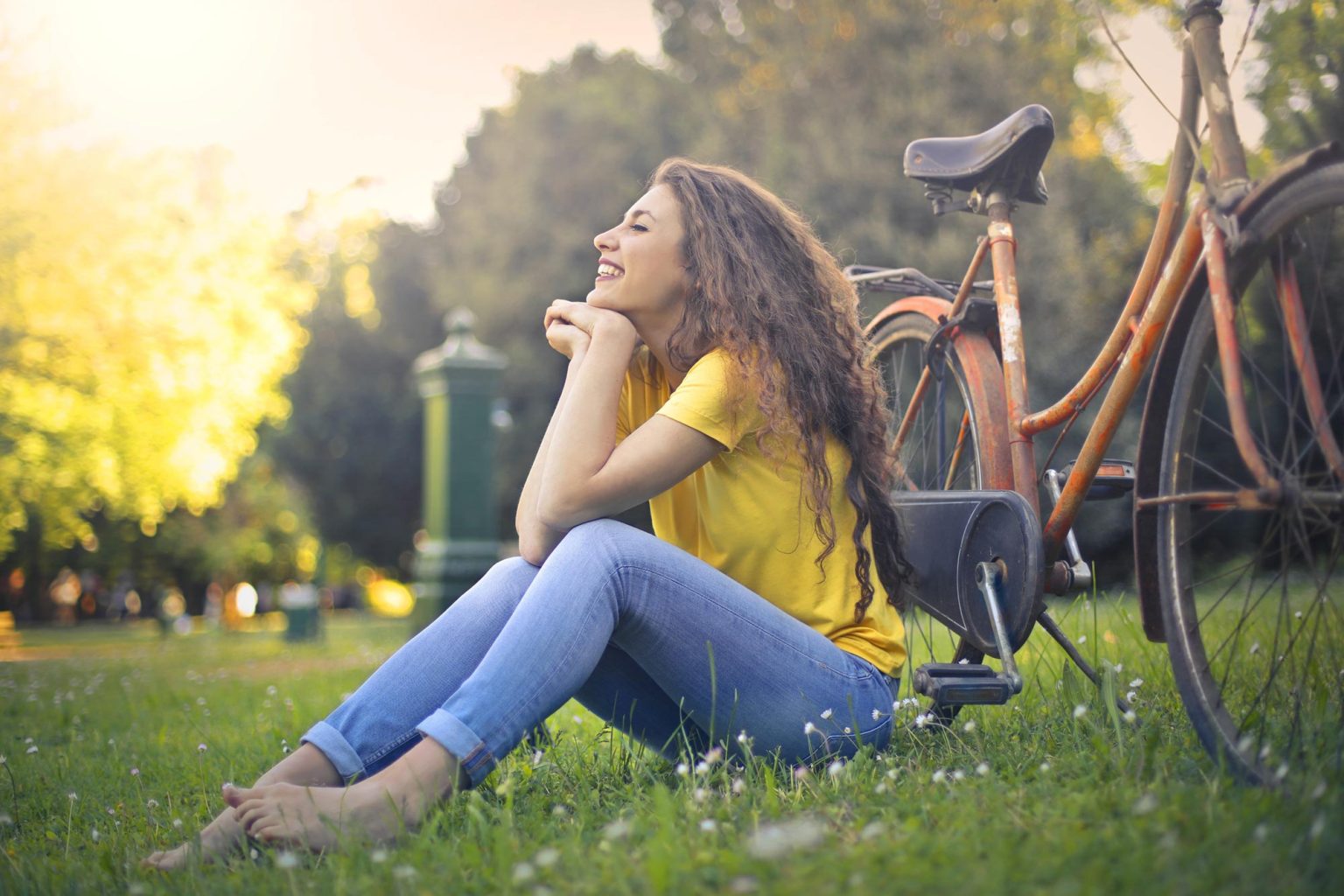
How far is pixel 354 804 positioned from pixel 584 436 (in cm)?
80

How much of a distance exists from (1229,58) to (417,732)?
210 centimetres

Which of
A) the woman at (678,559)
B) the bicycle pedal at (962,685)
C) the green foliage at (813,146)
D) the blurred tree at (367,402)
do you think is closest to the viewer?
the woman at (678,559)

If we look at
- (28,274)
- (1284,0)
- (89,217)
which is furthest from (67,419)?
(1284,0)

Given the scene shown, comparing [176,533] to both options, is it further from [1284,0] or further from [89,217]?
[1284,0]

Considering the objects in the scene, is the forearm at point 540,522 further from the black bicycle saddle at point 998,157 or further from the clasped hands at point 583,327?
the black bicycle saddle at point 998,157

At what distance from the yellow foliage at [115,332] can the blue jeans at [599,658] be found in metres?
11.6

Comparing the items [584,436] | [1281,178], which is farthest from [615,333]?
[1281,178]

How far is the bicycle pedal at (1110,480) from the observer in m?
2.41

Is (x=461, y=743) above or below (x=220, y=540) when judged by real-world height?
above

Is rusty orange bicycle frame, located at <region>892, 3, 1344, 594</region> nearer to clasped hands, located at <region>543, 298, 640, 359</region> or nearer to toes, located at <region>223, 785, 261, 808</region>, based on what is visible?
clasped hands, located at <region>543, 298, 640, 359</region>

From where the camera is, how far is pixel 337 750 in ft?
6.91

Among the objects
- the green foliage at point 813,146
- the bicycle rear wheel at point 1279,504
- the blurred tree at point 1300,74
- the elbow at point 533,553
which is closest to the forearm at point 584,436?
the elbow at point 533,553

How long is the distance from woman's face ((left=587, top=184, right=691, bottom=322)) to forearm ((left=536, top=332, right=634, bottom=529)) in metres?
0.15

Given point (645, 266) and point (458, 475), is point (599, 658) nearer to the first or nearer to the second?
point (645, 266)
